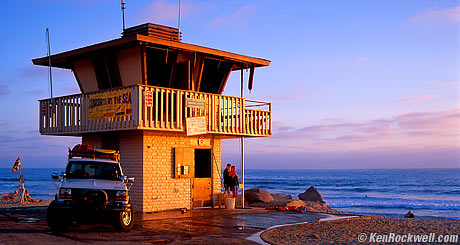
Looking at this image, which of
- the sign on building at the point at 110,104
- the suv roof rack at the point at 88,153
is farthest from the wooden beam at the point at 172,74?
the suv roof rack at the point at 88,153

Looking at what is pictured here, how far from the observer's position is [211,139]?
2230 centimetres

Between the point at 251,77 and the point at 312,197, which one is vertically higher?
the point at 251,77

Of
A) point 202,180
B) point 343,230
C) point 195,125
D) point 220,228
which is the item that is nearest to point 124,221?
point 220,228

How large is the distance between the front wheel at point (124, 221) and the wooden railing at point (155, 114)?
14.3ft

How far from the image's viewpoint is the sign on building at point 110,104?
18562 millimetres

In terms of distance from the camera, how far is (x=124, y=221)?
14.1 m

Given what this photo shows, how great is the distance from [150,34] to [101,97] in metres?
3.33

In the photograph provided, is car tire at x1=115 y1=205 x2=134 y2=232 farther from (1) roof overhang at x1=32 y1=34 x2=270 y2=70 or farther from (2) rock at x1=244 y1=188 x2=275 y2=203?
(2) rock at x1=244 y1=188 x2=275 y2=203

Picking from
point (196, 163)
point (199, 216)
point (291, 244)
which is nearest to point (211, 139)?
point (196, 163)

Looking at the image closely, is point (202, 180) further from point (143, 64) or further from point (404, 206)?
point (404, 206)

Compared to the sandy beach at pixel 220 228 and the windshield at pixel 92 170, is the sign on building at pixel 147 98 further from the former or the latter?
the sandy beach at pixel 220 228

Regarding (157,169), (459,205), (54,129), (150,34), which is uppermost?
(150,34)

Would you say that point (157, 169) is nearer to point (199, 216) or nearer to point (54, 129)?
point (199, 216)

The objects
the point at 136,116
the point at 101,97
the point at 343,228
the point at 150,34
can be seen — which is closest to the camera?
the point at 343,228
